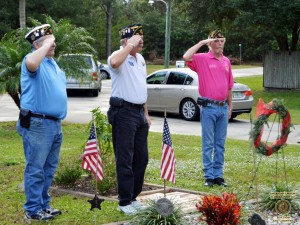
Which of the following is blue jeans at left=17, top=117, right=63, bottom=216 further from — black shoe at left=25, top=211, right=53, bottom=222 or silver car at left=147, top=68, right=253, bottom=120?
silver car at left=147, top=68, right=253, bottom=120

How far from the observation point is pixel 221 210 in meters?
6.08

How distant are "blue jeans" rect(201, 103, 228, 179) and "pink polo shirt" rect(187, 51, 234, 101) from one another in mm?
173

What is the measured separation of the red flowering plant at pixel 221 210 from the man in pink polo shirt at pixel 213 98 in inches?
103

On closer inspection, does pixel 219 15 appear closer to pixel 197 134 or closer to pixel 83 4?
pixel 197 134

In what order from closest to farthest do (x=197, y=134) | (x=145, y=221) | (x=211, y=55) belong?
(x=145, y=221), (x=211, y=55), (x=197, y=134)

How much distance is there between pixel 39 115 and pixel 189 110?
13330 mm

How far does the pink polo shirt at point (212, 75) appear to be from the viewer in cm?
894

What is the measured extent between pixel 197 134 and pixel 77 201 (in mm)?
8765

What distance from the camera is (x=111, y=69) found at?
22.8 feet

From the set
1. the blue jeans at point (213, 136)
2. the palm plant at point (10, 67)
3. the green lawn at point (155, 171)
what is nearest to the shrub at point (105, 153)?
the green lawn at point (155, 171)

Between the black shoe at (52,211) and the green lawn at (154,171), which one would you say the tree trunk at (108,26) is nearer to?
the green lawn at (154,171)

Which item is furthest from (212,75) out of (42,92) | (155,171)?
(42,92)

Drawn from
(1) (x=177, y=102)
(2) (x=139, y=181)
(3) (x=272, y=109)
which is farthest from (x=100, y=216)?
(1) (x=177, y=102)

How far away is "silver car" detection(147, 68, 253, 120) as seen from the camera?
1973 centimetres
